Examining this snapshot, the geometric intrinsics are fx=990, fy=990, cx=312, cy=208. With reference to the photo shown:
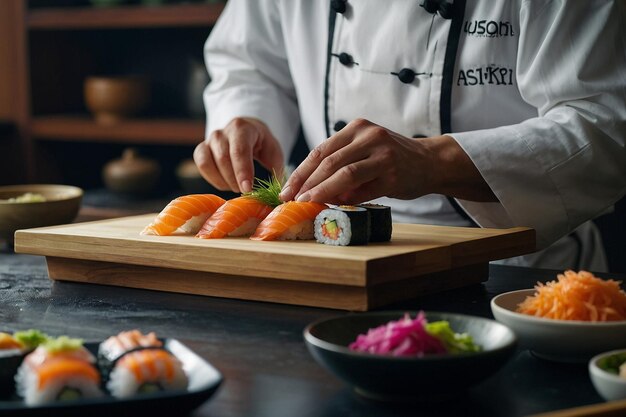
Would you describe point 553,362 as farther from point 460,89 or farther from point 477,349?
point 460,89

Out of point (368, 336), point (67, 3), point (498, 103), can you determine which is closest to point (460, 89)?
point (498, 103)

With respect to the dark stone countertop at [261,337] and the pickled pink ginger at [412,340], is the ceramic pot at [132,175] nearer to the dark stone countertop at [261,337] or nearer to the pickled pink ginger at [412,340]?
the dark stone countertop at [261,337]

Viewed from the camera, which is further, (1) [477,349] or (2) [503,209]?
(2) [503,209]

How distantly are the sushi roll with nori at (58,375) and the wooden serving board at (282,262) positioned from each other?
0.60 metres

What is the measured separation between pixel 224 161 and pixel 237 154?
0.04 metres

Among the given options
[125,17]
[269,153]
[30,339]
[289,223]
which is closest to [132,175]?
[125,17]

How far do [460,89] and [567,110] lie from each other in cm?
30

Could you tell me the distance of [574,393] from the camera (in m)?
1.22

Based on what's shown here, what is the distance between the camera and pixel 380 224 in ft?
6.04

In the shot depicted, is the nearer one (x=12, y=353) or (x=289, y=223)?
(x=12, y=353)

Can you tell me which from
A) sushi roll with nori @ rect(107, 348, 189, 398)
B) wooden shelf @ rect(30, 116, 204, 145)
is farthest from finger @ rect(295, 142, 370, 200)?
wooden shelf @ rect(30, 116, 204, 145)

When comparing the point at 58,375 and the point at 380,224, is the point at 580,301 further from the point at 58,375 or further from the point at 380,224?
the point at 58,375

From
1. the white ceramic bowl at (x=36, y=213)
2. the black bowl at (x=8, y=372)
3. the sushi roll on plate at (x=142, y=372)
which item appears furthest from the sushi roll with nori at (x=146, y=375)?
the white ceramic bowl at (x=36, y=213)

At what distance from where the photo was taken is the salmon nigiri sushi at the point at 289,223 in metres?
1.86
